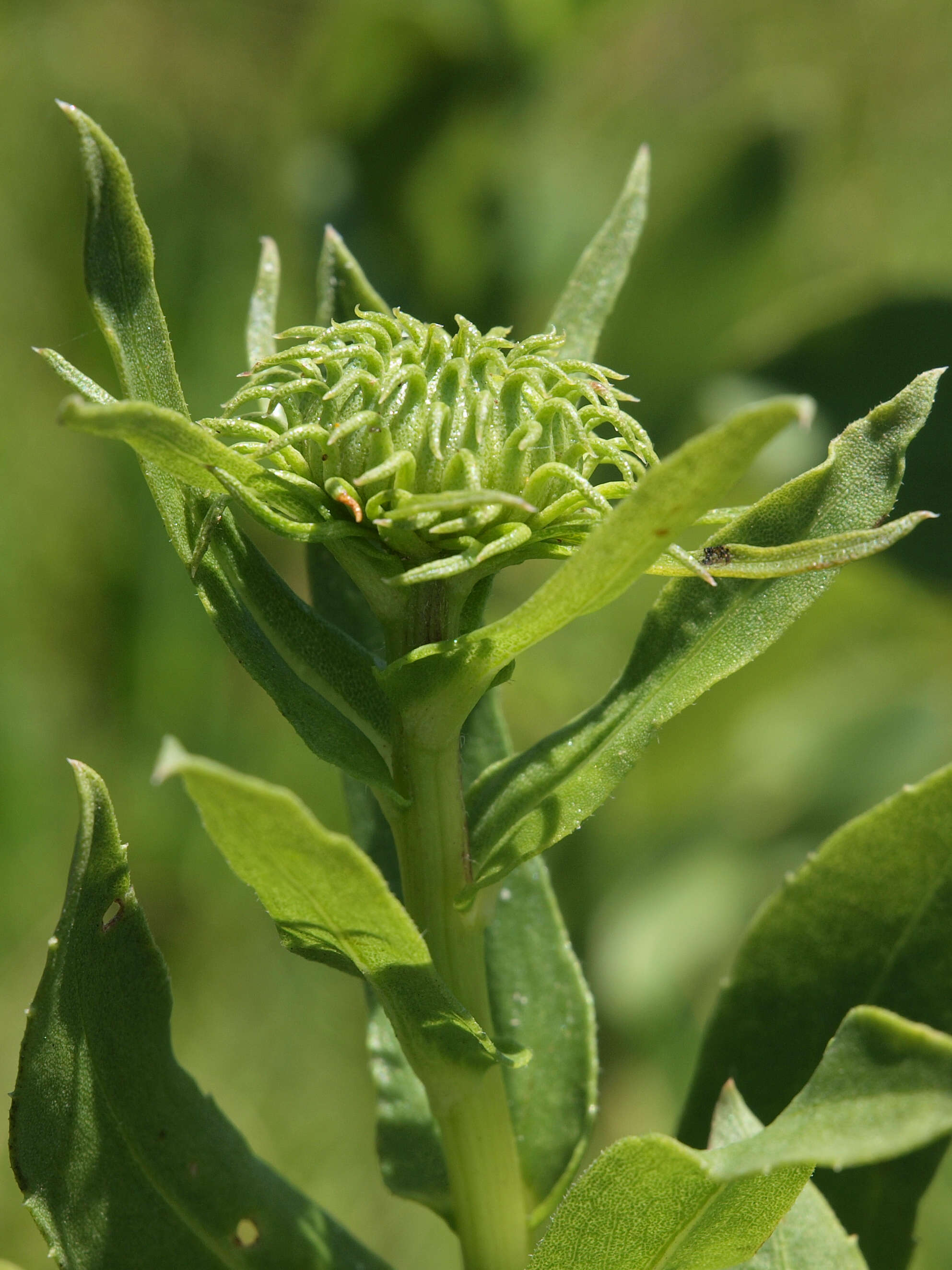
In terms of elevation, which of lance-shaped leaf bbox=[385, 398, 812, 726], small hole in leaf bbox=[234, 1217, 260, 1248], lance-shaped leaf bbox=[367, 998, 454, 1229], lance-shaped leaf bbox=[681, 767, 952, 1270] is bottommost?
small hole in leaf bbox=[234, 1217, 260, 1248]

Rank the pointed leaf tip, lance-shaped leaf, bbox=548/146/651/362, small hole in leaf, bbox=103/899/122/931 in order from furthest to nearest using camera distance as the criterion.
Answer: lance-shaped leaf, bbox=548/146/651/362
small hole in leaf, bbox=103/899/122/931
the pointed leaf tip

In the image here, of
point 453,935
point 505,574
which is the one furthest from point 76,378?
point 505,574

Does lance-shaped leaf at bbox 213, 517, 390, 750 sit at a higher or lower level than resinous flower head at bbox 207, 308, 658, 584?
lower

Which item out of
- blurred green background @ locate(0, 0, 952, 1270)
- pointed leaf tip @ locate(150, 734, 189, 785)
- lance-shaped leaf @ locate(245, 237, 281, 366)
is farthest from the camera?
blurred green background @ locate(0, 0, 952, 1270)

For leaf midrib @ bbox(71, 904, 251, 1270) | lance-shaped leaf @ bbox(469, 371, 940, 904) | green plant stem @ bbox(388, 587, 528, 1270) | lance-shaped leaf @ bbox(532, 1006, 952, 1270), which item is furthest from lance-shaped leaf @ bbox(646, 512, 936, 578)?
leaf midrib @ bbox(71, 904, 251, 1270)

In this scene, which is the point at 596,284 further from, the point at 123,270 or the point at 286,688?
the point at 286,688

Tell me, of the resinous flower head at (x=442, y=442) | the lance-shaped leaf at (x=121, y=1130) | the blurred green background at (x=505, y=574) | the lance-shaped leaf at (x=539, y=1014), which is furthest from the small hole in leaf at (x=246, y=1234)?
the blurred green background at (x=505, y=574)

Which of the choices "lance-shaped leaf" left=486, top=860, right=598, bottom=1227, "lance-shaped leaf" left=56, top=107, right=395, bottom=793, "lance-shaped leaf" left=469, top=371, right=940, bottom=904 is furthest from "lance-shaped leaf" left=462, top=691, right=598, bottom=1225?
"lance-shaped leaf" left=56, top=107, right=395, bottom=793

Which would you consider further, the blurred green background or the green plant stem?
the blurred green background

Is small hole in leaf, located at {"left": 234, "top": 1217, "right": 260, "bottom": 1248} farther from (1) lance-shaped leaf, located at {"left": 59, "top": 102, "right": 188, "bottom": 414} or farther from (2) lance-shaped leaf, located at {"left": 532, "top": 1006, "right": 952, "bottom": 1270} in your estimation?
(1) lance-shaped leaf, located at {"left": 59, "top": 102, "right": 188, "bottom": 414}
